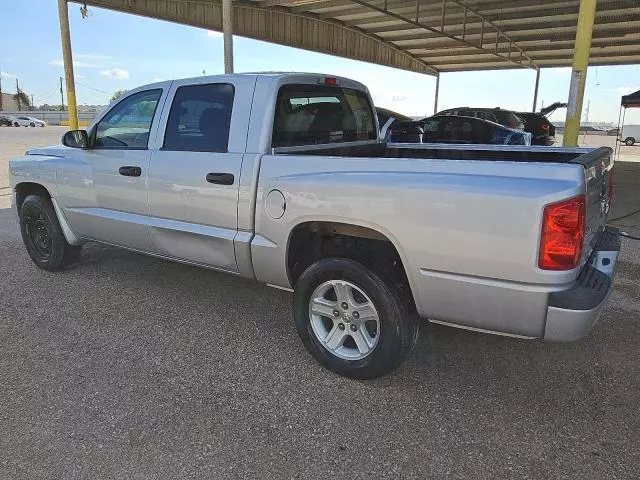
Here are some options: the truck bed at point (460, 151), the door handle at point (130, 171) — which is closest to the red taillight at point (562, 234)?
the truck bed at point (460, 151)

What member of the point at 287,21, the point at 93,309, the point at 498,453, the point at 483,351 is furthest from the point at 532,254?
the point at 287,21

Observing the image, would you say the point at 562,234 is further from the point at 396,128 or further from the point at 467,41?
the point at 467,41

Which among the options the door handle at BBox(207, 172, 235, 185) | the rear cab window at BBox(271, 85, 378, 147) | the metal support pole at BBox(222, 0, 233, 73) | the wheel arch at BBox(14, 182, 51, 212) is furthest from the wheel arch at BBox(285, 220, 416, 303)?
the metal support pole at BBox(222, 0, 233, 73)

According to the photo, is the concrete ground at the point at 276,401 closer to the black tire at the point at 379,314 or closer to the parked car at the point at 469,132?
the black tire at the point at 379,314

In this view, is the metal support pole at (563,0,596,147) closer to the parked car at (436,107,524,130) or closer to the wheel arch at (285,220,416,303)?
the wheel arch at (285,220,416,303)

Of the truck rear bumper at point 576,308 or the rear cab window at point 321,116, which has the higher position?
the rear cab window at point 321,116

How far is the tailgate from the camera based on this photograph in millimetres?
2627

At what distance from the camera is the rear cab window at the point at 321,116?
359 centimetres

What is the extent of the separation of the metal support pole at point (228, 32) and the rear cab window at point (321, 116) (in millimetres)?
7270

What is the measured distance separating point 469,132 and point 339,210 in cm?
1089

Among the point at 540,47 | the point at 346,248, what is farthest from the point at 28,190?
the point at 540,47

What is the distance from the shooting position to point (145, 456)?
2.44 m

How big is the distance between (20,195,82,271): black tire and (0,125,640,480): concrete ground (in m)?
0.79

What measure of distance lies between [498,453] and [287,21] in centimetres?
1859
